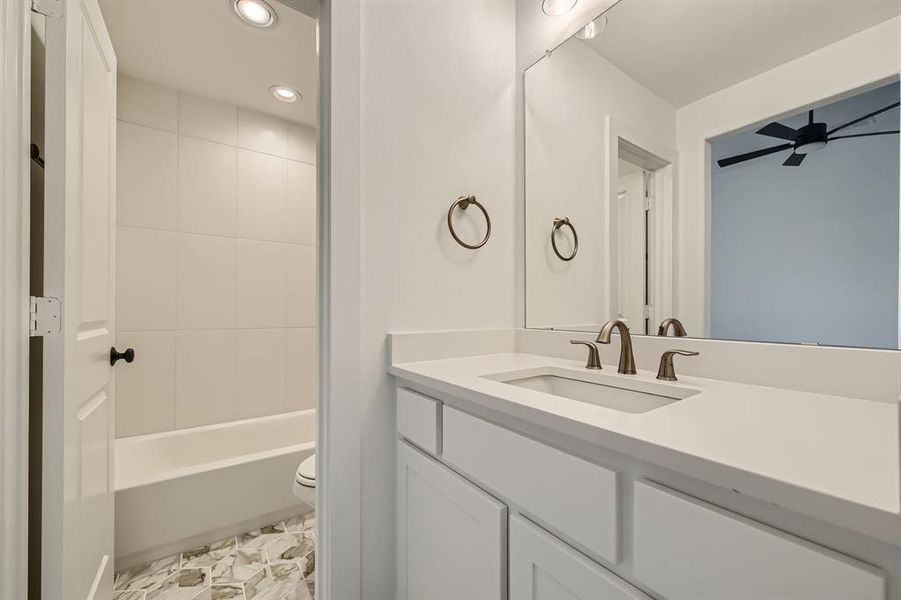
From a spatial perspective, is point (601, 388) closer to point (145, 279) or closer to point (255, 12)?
point (255, 12)

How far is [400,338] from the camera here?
1.08 metres

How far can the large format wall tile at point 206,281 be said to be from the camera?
2.10 m

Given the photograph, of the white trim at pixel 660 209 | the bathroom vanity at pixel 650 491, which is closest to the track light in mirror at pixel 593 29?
the white trim at pixel 660 209

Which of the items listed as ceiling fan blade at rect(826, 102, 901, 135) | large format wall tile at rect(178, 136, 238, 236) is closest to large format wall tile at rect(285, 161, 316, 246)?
large format wall tile at rect(178, 136, 238, 236)

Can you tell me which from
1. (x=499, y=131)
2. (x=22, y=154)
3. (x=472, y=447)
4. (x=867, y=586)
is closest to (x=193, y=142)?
(x=22, y=154)

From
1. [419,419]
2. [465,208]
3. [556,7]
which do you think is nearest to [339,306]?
[419,419]

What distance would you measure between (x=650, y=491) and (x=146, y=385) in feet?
8.01

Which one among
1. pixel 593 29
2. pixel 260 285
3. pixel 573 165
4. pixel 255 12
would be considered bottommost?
pixel 260 285

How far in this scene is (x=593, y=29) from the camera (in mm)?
1170

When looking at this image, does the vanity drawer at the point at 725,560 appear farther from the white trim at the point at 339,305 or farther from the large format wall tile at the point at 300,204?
the large format wall tile at the point at 300,204

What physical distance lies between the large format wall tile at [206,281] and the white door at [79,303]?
0.83m

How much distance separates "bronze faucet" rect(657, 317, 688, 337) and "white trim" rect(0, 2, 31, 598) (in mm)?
1494

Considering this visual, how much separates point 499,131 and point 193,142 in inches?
73.1

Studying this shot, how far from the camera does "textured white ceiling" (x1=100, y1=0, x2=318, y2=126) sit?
1.52 m
